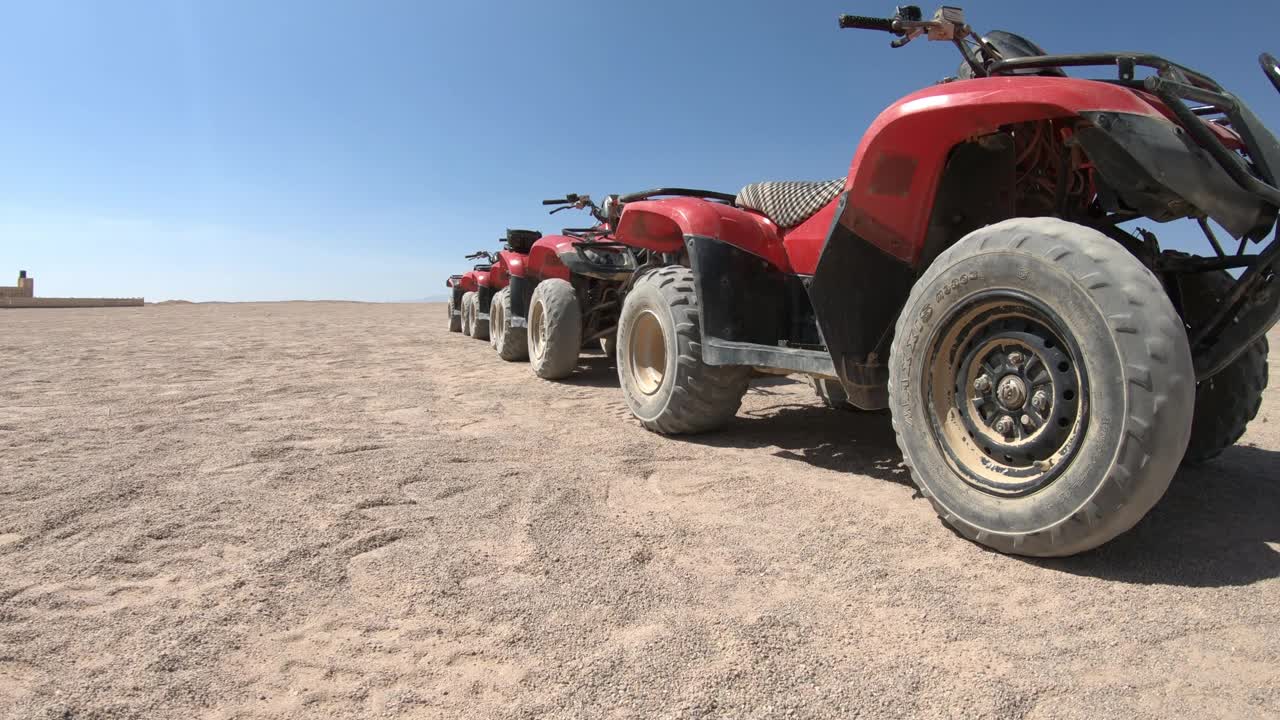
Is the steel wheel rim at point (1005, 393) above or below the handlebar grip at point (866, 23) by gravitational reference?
below

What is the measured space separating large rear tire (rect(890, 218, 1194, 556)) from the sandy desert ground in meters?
0.19

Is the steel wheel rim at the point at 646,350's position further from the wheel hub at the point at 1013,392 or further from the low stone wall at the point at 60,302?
the low stone wall at the point at 60,302

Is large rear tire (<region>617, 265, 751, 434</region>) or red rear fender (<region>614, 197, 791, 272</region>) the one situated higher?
red rear fender (<region>614, 197, 791, 272</region>)

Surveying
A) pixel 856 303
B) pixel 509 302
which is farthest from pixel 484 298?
pixel 856 303

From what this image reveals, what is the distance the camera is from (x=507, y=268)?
27.5 ft

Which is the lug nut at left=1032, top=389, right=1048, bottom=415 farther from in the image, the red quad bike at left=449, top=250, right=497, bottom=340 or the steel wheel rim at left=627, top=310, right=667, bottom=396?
the red quad bike at left=449, top=250, right=497, bottom=340

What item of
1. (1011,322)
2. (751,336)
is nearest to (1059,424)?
(1011,322)

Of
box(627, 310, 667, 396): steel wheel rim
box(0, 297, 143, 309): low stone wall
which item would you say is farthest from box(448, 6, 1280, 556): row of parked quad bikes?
box(0, 297, 143, 309): low stone wall

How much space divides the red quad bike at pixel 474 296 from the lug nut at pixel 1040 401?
8937 mm

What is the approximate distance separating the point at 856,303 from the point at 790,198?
105 cm

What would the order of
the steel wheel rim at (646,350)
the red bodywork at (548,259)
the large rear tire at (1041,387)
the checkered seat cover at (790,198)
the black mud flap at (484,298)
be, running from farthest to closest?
the black mud flap at (484,298)
the red bodywork at (548,259)
the steel wheel rim at (646,350)
the checkered seat cover at (790,198)
the large rear tire at (1041,387)

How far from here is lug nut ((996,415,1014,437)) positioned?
2.18 metres

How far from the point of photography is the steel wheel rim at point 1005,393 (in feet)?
6.68

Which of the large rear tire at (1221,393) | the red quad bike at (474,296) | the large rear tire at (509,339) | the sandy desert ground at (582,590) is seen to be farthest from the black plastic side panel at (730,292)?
the red quad bike at (474,296)
